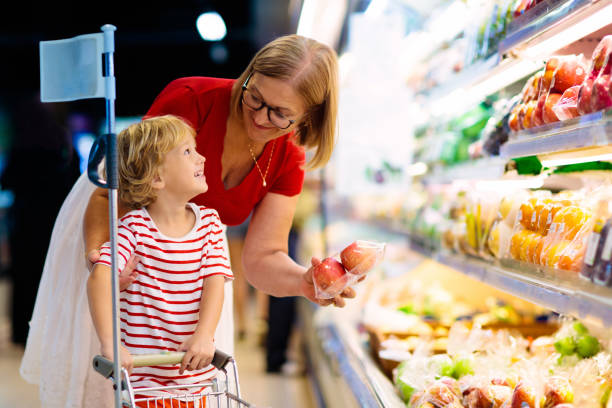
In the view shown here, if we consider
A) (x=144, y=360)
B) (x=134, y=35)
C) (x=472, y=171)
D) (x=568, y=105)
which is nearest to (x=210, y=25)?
(x=472, y=171)

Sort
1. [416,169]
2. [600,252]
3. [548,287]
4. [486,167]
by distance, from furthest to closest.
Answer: [416,169] < [486,167] < [548,287] < [600,252]

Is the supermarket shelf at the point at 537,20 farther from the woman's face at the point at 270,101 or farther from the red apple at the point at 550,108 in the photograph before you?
the woman's face at the point at 270,101

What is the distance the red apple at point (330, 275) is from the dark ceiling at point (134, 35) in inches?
305

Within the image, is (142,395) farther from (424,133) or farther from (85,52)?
(424,133)

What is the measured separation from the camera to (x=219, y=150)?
69.9 inches

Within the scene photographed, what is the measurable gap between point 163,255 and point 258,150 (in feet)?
1.65

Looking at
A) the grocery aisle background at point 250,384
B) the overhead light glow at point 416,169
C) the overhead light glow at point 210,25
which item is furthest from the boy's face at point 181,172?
the overhead light glow at point 416,169

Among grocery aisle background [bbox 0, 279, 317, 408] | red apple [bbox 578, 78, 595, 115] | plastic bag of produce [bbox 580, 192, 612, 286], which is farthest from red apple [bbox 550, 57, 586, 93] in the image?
grocery aisle background [bbox 0, 279, 317, 408]

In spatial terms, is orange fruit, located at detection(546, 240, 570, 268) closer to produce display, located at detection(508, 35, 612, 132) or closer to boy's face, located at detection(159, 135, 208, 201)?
produce display, located at detection(508, 35, 612, 132)

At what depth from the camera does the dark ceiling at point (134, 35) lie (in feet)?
30.0

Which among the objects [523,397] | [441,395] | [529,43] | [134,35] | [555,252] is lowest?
[441,395]

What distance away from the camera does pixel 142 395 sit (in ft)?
5.07

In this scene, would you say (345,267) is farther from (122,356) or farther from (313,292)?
(122,356)

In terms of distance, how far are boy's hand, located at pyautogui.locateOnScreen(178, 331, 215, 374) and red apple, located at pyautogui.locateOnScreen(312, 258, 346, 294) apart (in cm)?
30
